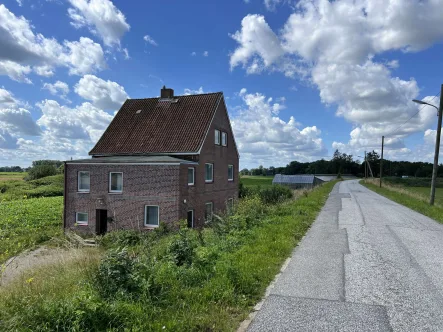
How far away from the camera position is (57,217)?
2752 centimetres

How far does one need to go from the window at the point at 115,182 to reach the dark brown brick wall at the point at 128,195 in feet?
0.78

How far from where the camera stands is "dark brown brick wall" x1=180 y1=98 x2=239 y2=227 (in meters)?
20.9

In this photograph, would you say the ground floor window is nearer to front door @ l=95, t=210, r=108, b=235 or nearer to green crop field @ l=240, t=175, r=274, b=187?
front door @ l=95, t=210, r=108, b=235

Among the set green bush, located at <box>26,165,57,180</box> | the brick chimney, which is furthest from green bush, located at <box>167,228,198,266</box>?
green bush, located at <box>26,165,57,180</box>

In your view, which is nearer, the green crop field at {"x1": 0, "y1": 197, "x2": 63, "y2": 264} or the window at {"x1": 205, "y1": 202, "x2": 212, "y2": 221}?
the green crop field at {"x1": 0, "y1": 197, "x2": 63, "y2": 264}

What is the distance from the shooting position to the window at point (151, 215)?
67.0ft

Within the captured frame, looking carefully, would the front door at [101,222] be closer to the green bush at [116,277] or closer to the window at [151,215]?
the window at [151,215]

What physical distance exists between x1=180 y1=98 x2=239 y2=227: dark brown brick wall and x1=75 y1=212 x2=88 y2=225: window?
7.32 meters

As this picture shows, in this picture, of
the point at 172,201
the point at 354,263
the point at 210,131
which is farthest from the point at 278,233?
the point at 210,131

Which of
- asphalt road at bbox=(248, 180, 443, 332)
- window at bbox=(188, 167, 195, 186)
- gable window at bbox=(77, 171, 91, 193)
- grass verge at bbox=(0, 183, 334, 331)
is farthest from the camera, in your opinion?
gable window at bbox=(77, 171, 91, 193)

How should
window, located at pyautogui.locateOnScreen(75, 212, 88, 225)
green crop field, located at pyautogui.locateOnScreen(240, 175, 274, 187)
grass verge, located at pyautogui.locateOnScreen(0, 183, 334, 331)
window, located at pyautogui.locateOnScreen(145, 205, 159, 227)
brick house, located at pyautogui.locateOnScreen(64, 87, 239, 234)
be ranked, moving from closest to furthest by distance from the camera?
grass verge, located at pyautogui.locateOnScreen(0, 183, 334, 331), brick house, located at pyautogui.locateOnScreen(64, 87, 239, 234), window, located at pyautogui.locateOnScreen(145, 205, 159, 227), window, located at pyautogui.locateOnScreen(75, 212, 88, 225), green crop field, located at pyautogui.locateOnScreen(240, 175, 274, 187)

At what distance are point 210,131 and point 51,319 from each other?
21.9 meters

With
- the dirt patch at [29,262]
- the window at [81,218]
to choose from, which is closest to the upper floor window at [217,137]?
the window at [81,218]

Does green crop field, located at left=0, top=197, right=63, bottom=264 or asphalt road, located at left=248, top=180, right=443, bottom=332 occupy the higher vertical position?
asphalt road, located at left=248, top=180, right=443, bottom=332
